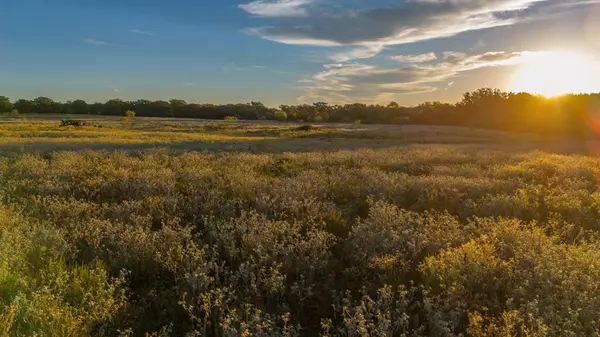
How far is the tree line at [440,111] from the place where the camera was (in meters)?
67.2

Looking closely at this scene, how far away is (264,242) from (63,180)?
8.00 m

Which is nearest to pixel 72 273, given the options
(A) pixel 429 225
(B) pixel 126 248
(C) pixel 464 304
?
(B) pixel 126 248

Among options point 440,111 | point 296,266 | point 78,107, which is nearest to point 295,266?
point 296,266

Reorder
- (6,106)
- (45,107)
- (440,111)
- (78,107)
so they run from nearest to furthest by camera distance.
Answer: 1. (440,111)
2. (6,106)
3. (45,107)
4. (78,107)

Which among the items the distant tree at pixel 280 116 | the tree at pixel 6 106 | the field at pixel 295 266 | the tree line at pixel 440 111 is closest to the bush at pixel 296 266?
the field at pixel 295 266

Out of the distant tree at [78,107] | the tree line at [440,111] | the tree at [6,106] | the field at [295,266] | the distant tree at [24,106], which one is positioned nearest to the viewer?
the field at [295,266]

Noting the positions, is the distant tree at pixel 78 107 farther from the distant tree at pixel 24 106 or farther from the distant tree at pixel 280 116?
the distant tree at pixel 280 116

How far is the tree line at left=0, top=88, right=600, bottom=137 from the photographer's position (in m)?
67.2

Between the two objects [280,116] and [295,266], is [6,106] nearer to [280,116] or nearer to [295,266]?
[280,116]

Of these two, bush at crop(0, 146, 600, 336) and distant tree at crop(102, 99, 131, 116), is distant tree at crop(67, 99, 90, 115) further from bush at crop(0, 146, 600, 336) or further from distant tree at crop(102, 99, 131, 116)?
bush at crop(0, 146, 600, 336)

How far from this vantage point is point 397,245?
19.7 feet

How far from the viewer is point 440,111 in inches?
3563

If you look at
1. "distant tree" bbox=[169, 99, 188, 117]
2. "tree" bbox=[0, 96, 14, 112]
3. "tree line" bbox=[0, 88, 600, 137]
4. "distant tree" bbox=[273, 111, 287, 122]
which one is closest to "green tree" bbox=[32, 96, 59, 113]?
"tree line" bbox=[0, 88, 600, 137]

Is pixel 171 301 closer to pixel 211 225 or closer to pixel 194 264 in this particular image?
pixel 194 264
